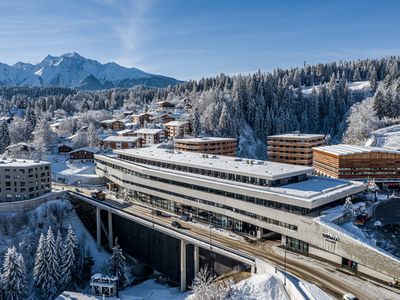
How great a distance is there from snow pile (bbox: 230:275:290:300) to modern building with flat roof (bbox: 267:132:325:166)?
8350 centimetres

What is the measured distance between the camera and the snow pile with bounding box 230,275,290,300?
4350cm

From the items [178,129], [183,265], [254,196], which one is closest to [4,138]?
[178,129]

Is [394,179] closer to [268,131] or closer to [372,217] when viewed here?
[372,217]

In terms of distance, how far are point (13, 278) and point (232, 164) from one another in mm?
45670

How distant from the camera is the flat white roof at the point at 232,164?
67125 millimetres

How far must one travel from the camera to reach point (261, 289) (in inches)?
1747

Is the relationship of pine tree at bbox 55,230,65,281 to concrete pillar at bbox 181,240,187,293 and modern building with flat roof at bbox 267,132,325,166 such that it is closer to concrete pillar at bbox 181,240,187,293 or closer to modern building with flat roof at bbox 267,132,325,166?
concrete pillar at bbox 181,240,187,293

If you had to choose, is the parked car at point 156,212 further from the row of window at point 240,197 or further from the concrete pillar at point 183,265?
the concrete pillar at point 183,265

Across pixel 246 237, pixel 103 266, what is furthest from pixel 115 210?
pixel 246 237

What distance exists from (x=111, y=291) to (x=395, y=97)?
15469 centimetres

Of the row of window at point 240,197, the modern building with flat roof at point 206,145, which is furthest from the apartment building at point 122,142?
the row of window at point 240,197

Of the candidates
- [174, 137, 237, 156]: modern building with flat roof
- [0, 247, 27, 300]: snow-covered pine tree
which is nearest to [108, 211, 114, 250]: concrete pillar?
[0, 247, 27, 300]: snow-covered pine tree

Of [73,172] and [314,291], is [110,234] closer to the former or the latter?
[73,172]

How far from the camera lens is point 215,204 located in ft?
225
